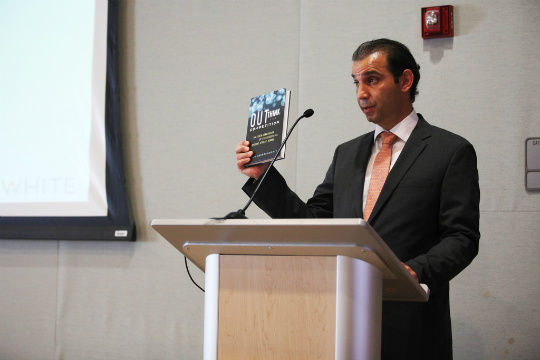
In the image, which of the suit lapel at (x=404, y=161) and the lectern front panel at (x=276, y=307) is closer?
the lectern front panel at (x=276, y=307)

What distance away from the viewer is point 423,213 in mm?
1818

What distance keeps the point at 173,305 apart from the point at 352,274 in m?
2.25

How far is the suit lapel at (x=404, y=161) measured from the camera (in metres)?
1.84

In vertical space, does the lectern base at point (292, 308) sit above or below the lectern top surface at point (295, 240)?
below

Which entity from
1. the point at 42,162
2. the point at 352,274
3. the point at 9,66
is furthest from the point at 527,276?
the point at 9,66

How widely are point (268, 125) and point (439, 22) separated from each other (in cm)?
156

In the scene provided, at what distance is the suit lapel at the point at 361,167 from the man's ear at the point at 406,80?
0.64 feet

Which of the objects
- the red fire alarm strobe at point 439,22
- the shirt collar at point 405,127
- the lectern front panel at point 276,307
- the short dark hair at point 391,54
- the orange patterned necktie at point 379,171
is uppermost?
the red fire alarm strobe at point 439,22

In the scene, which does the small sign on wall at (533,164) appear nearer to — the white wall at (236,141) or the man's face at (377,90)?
the white wall at (236,141)

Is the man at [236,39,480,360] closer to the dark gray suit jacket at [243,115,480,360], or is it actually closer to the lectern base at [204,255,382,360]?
the dark gray suit jacket at [243,115,480,360]

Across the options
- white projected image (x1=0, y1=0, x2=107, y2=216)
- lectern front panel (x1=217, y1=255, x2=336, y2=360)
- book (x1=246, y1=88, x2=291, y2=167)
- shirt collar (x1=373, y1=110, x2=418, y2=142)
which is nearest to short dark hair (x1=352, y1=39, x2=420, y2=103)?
shirt collar (x1=373, y1=110, x2=418, y2=142)

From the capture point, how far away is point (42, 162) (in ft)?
11.9

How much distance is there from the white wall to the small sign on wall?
4 centimetres

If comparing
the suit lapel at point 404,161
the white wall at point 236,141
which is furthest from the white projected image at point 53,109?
the suit lapel at point 404,161
